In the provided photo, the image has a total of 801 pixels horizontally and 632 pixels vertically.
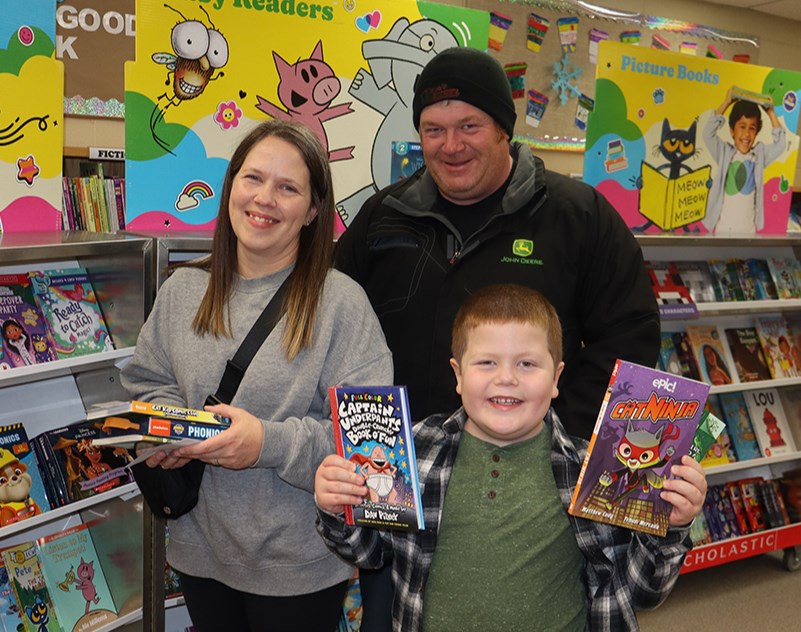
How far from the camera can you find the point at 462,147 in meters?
2.13

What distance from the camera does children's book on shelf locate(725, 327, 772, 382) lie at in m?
4.36

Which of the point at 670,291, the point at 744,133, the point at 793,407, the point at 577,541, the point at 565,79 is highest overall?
the point at 565,79

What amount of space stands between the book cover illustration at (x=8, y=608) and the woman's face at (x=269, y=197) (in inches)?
58.4

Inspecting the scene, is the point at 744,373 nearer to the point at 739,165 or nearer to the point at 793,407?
the point at 793,407

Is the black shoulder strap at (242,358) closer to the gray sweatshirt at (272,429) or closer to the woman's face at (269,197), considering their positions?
the gray sweatshirt at (272,429)

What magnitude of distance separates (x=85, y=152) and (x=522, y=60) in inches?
140

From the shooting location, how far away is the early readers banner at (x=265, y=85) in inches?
107

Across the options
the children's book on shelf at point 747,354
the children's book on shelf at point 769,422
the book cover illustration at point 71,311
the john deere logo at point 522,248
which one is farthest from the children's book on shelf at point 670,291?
the book cover illustration at point 71,311

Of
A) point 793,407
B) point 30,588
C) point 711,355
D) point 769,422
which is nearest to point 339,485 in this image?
point 30,588

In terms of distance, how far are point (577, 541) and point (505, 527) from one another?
0.16 meters

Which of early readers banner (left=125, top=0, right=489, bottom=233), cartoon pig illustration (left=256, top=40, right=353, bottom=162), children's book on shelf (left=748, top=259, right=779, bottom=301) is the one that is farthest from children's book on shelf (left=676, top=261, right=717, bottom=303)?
cartoon pig illustration (left=256, top=40, right=353, bottom=162)

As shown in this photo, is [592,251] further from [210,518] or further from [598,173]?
[598,173]

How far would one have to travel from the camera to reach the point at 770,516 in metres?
4.47

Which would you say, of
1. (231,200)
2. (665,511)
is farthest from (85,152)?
(665,511)
